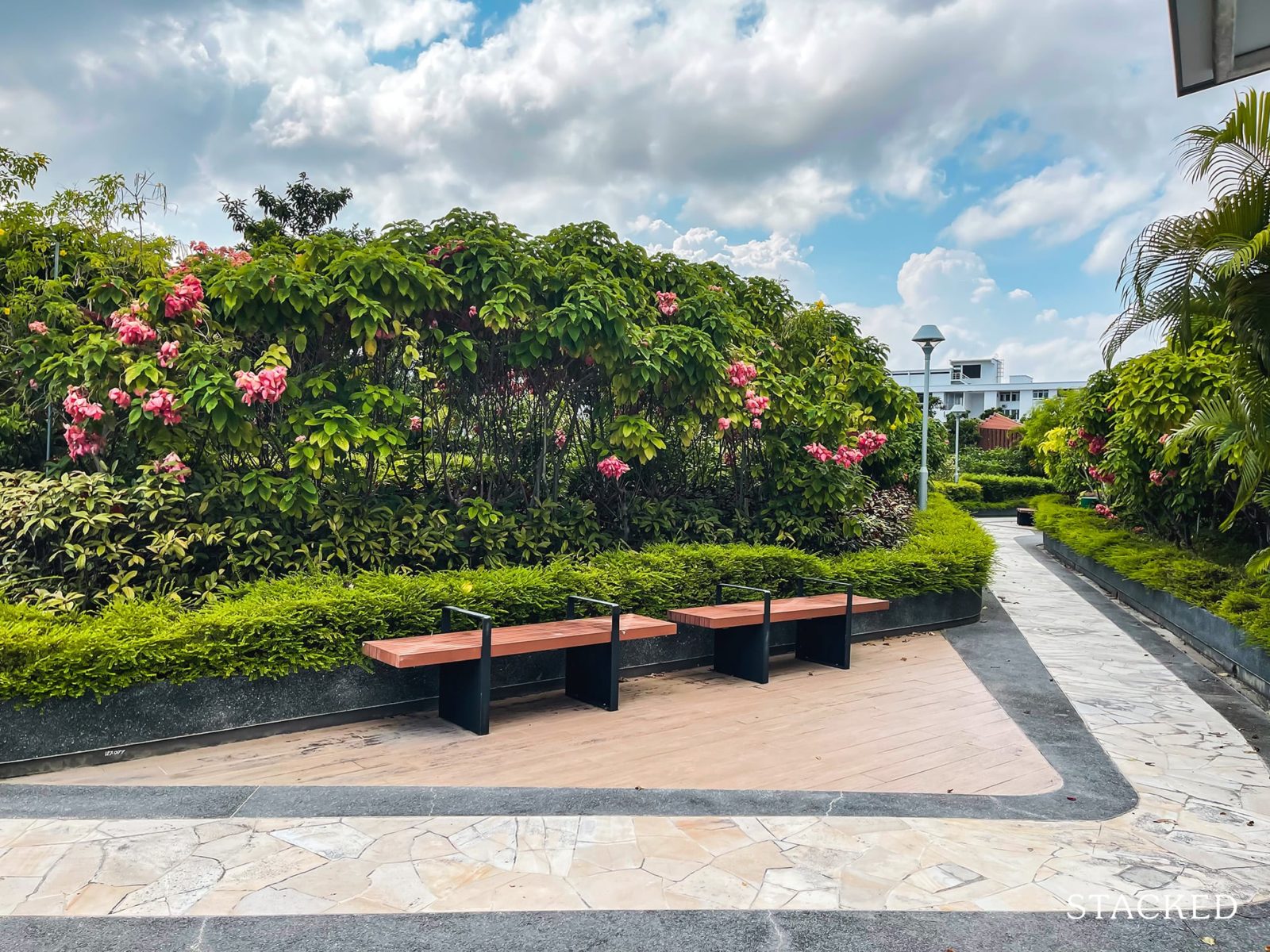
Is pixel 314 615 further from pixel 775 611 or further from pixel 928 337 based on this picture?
pixel 928 337

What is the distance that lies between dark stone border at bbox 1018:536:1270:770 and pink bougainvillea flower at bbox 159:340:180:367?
7100 mm

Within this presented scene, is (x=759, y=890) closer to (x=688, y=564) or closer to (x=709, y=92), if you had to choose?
(x=688, y=564)


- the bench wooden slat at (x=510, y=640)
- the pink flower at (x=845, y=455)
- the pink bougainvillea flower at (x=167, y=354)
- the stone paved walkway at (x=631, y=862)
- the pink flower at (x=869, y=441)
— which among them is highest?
the pink bougainvillea flower at (x=167, y=354)

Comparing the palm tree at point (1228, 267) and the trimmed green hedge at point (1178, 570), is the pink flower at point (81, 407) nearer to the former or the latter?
the palm tree at point (1228, 267)

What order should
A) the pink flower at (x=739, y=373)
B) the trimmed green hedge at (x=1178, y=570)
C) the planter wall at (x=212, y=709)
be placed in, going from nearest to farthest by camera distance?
the planter wall at (x=212, y=709) → the trimmed green hedge at (x=1178, y=570) → the pink flower at (x=739, y=373)

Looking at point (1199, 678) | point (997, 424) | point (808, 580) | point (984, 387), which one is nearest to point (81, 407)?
point (808, 580)

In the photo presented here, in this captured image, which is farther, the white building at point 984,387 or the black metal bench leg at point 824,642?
the white building at point 984,387

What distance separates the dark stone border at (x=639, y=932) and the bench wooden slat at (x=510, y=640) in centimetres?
182

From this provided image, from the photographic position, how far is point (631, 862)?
3158 mm

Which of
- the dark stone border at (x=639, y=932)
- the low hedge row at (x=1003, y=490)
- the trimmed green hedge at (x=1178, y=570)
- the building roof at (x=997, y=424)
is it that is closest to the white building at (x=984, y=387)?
the building roof at (x=997, y=424)

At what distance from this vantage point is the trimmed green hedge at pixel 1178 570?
265 inches

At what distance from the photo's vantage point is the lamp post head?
1212 cm

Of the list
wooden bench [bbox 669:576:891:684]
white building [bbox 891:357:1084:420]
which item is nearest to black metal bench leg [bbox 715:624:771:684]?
wooden bench [bbox 669:576:891:684]

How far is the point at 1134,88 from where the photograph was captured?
8.03m
